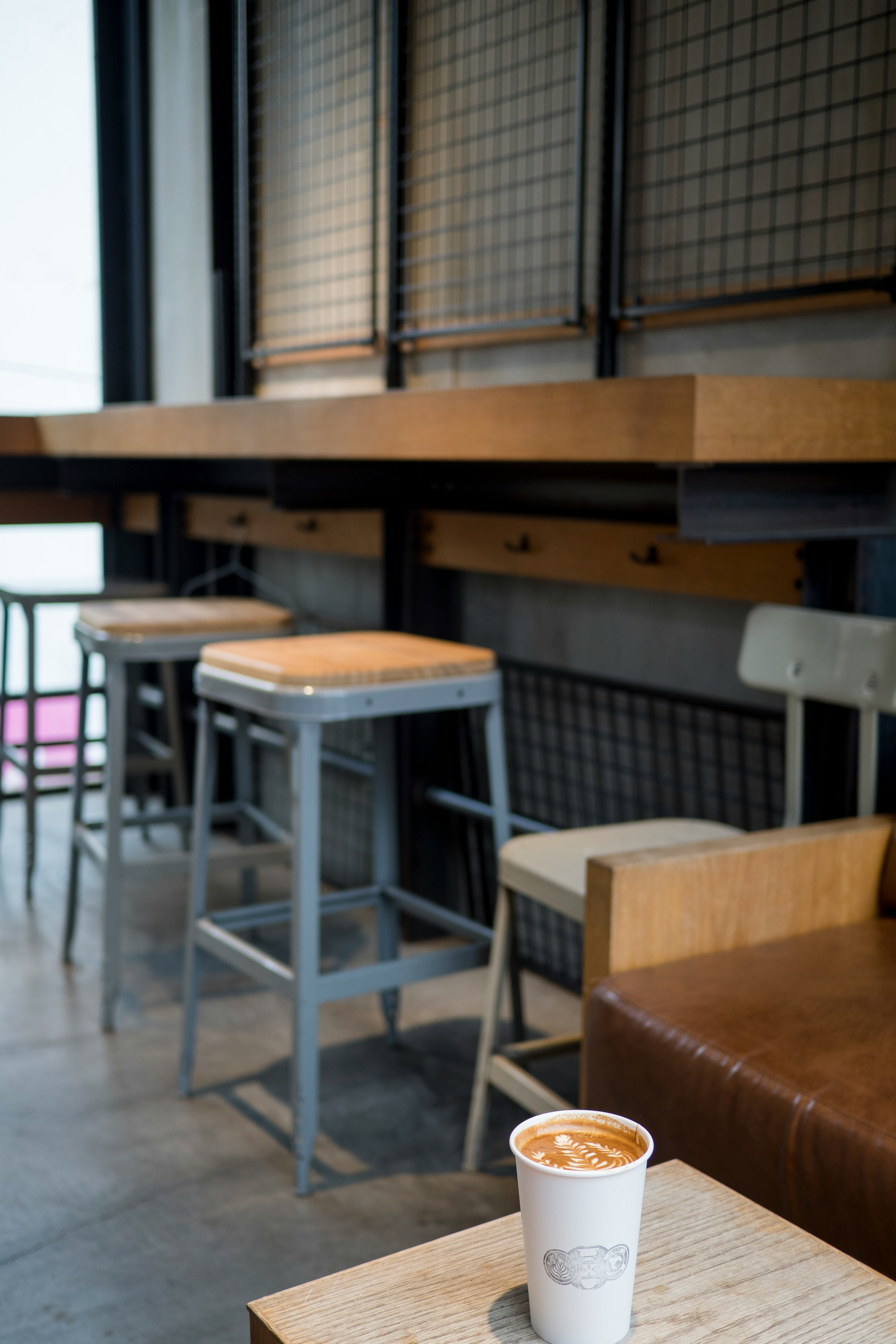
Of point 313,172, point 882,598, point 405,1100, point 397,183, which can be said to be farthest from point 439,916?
point 313,172

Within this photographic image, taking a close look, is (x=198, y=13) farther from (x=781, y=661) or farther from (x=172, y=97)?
(x=781, y=661)

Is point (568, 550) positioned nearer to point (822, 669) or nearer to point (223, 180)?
point (822, 669)

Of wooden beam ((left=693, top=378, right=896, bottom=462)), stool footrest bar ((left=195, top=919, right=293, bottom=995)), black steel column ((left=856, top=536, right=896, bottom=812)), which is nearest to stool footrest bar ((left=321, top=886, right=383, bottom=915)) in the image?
stool footrest bar ((left=195, top=919, right=293, bottom=995))

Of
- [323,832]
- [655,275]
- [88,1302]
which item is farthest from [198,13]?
[88,1302]

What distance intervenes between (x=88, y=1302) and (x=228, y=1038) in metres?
0.81

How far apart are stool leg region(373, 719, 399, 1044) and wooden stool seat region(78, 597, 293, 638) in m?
0.36

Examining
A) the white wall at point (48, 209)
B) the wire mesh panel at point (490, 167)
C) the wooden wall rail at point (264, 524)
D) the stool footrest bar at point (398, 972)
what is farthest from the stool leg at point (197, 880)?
the white wall at point (48, 209)

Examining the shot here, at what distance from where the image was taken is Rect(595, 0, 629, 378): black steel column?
224cm

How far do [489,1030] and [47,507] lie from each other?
99.7 inches

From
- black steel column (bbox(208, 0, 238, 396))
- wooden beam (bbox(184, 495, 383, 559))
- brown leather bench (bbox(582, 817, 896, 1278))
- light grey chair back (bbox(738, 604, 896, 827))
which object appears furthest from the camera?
black steel column (bbox(208, 0, 238, 396))

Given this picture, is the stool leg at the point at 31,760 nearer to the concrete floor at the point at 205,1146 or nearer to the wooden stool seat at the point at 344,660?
the concrete floor at the point at 205,1146

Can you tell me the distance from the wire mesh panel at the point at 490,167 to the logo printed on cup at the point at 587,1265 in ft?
6.40

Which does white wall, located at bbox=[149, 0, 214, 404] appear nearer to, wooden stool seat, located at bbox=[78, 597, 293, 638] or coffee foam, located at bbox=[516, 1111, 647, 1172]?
wooden stool seat, located at bbox=[78, 597, 293, 638]

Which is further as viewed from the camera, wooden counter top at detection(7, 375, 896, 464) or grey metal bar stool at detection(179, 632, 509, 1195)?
grey metal bar stool at detection(179, 632, 509, 1195)
